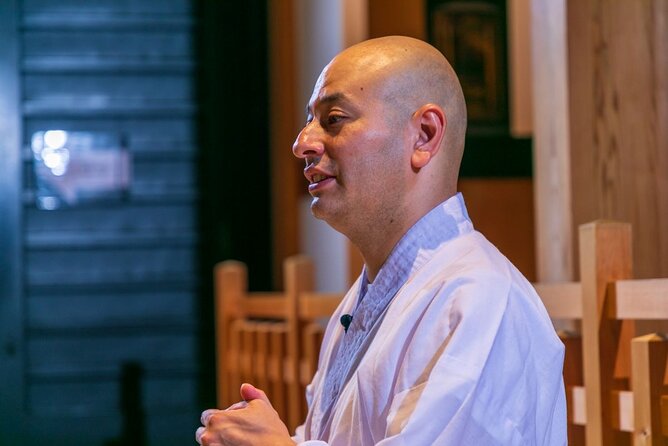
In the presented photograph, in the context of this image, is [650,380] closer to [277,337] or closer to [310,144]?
[310,144]

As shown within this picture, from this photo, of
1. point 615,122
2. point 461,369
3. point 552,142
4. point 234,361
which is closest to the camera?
point 461,369

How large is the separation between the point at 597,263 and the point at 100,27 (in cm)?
438

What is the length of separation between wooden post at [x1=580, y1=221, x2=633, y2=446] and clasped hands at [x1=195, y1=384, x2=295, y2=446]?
790mm

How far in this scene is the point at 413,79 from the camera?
2.01 meters

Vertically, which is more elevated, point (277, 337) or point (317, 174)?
point (317, 174)

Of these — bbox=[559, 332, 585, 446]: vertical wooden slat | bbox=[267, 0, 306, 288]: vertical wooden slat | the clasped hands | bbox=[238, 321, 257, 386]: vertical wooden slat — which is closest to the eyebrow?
the clasped hands

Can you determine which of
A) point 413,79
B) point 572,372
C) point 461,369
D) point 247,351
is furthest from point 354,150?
point 247,351

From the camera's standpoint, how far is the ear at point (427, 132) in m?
2.00

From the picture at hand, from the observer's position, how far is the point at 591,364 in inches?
94.6

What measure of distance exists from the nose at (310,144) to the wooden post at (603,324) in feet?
2.18

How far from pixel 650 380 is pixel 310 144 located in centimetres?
75

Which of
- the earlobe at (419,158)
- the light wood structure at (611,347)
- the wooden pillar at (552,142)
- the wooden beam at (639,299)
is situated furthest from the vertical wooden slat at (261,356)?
the earlobe at (419,158)

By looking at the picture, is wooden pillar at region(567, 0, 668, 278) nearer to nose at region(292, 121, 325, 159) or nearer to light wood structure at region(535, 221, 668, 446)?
light wood structure at region(535, 221, 668, 446)

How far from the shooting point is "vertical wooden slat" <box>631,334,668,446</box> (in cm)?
214
